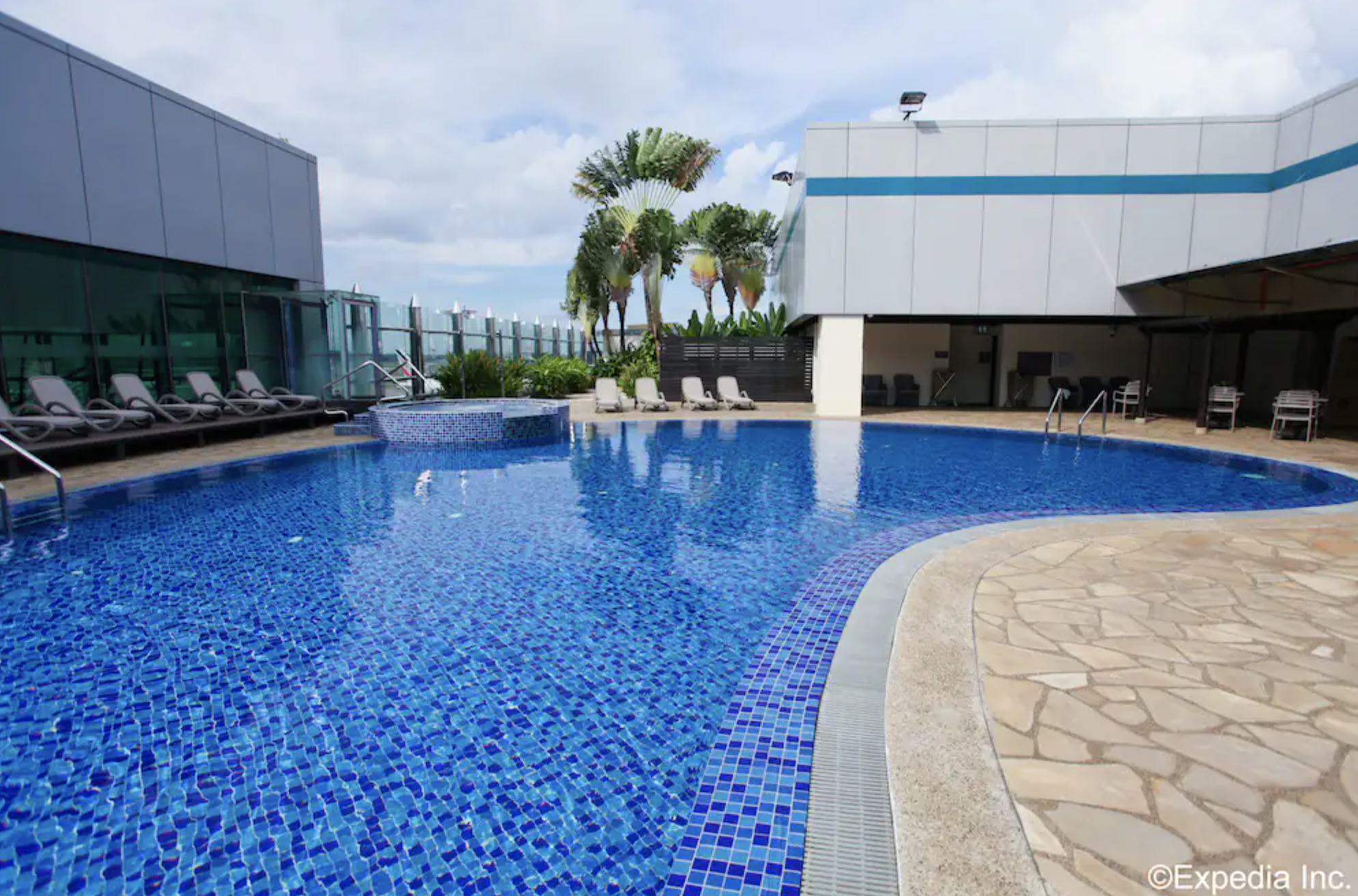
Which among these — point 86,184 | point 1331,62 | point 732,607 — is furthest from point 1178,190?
point 86,184

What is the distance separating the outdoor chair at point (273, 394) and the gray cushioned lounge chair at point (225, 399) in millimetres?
145

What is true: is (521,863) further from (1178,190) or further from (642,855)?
(1178,190)

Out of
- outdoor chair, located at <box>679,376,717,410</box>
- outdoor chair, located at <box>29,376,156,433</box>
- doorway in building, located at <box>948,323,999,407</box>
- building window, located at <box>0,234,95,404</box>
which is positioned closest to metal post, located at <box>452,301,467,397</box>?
outdoor chair, located at <box>679,376,717,410</box>

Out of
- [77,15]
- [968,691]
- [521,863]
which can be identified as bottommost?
[521,863]

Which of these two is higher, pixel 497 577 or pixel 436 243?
pixel 436 243

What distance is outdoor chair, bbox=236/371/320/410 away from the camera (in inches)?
518

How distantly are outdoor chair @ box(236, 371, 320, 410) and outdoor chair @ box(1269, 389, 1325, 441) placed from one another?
56.6 ft

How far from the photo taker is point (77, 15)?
10781 mm

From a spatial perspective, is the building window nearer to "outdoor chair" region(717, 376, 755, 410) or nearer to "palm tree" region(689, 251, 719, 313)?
"outdoor chair" region(717, 376, 755, 410)

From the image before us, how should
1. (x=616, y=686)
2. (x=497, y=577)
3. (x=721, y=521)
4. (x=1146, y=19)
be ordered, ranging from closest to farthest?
(x=616, y=686) → (x=497, y=577) → (x=721, y=521) → (x=1146, y=19)

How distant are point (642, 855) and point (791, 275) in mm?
18316

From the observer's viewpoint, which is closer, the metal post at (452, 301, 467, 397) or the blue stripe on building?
the blue stripe on building

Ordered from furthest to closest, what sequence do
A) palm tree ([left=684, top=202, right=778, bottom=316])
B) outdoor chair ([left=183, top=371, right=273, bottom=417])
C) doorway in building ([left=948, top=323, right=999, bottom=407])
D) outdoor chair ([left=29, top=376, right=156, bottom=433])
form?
palm tree ([left=684, top=202, right=778, bottom=316]) < doorway in building ([left=948, top=323, right=999, bottom=407]) < outdoor chair ([left=183, top=371, right=273, bottom=417]) < outdoor chair ([left=29, top=376, right=156, bottom=433])

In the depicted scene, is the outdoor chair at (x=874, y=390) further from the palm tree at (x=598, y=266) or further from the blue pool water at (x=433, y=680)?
the blue pool water at (x=433, y=680)
